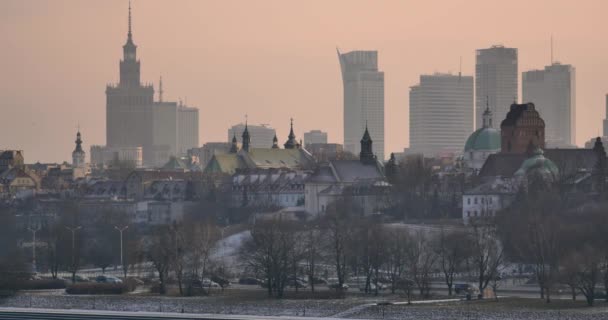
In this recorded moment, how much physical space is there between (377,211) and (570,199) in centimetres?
2785

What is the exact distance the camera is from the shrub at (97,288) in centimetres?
11782

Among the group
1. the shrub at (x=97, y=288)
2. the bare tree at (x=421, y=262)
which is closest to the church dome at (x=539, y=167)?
the bare tree at (x=421, y=262)

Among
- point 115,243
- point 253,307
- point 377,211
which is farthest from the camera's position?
point 377,211

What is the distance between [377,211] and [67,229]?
3609 cm

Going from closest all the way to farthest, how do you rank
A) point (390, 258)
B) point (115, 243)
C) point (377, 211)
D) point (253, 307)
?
1. point (253, 307)
2. point (390, 258)
3. point (115, 243)
4. point (377, 211)

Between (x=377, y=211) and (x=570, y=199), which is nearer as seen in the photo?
(x=570, y=199)

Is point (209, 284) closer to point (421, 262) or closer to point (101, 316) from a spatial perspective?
point (421, 262)

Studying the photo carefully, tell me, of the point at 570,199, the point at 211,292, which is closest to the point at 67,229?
the point at 570,199

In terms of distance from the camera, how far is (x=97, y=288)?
388ft

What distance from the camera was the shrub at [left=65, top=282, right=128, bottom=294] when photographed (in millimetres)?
117825

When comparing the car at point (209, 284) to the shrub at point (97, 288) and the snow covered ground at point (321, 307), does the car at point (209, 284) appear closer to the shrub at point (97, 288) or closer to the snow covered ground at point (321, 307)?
the shrub at point (97, 288)

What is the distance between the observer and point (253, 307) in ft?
348

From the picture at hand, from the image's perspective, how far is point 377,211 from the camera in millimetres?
189125

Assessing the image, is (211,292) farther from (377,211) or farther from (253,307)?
(377,211)
